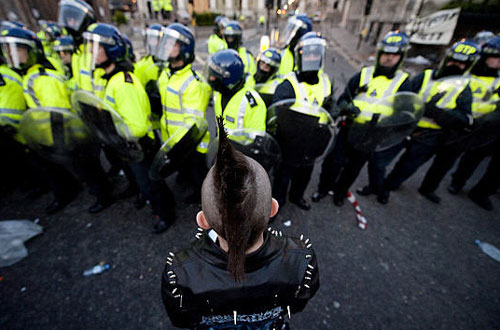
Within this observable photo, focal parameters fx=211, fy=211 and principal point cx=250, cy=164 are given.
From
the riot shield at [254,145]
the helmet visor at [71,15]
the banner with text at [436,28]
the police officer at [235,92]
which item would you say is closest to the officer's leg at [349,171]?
the riot shield at [254,145]

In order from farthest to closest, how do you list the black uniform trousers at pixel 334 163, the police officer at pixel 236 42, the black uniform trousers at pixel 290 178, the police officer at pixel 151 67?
the police officer at pixel 236 42 < the police officer at pixel 151 67 < the black uniform trousers at pixel 334 163 < the black uniform trousers at pixel 290 178

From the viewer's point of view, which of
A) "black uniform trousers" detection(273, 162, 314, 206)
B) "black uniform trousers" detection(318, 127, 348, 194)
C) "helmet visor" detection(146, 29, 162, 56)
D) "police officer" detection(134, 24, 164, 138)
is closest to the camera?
"black uniform trousers" detection(273, 162, 314, 206)

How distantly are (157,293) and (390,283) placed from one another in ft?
8.69

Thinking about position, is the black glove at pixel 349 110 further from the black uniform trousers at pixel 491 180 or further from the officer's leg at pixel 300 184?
the black uniform trousers at pixel 491 180

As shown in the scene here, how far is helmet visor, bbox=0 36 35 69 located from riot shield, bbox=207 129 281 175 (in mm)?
2427

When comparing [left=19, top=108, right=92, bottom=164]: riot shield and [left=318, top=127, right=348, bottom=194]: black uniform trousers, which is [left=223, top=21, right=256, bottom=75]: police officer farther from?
[left=19, top=108, right=92, bottom=164]: riot shield

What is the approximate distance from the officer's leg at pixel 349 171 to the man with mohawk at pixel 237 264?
8.02ft

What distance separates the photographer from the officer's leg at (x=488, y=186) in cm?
338

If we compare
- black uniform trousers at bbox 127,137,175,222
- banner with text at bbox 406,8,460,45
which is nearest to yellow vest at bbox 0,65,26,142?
black uniform trousers at bbox 127,137,175,222

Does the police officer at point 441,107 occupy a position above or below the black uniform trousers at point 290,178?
above

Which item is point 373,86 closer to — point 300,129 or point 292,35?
point 300,129

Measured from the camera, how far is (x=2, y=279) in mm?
2342

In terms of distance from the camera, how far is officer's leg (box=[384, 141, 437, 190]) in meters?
3.24

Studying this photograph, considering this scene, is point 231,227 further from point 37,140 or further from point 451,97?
point 451,97
